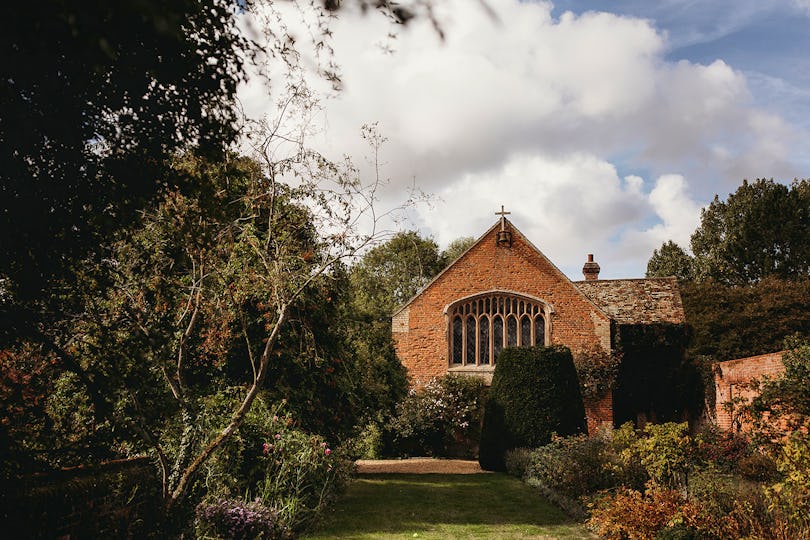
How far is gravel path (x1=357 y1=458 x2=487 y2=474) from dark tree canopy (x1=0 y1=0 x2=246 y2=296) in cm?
1424

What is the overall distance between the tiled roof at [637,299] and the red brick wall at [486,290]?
44.6 inches

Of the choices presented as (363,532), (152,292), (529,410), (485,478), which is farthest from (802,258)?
(152,292)

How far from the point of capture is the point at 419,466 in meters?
18.6

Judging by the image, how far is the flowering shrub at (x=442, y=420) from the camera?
21516 mm

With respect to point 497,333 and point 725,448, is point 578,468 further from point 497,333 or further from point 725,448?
point 497,333

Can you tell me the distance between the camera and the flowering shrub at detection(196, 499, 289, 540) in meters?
7.61

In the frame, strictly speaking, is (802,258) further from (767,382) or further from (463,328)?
(767,382)

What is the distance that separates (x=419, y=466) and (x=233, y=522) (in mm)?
11548

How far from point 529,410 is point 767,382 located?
812 cm

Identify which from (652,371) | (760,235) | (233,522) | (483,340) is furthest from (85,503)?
(760,235)

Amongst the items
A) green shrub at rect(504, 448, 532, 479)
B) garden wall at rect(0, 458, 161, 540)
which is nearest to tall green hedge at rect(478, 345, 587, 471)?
green shrub at rect(504, 448, 532, 479)

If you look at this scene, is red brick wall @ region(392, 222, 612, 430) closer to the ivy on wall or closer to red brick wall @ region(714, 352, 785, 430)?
the ivy on wall

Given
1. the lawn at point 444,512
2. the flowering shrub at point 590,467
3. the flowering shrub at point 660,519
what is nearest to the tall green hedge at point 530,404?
the lawn at point 444,512

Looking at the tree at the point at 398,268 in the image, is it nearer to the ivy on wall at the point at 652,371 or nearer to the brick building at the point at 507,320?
the brick building at the point at 507,320
